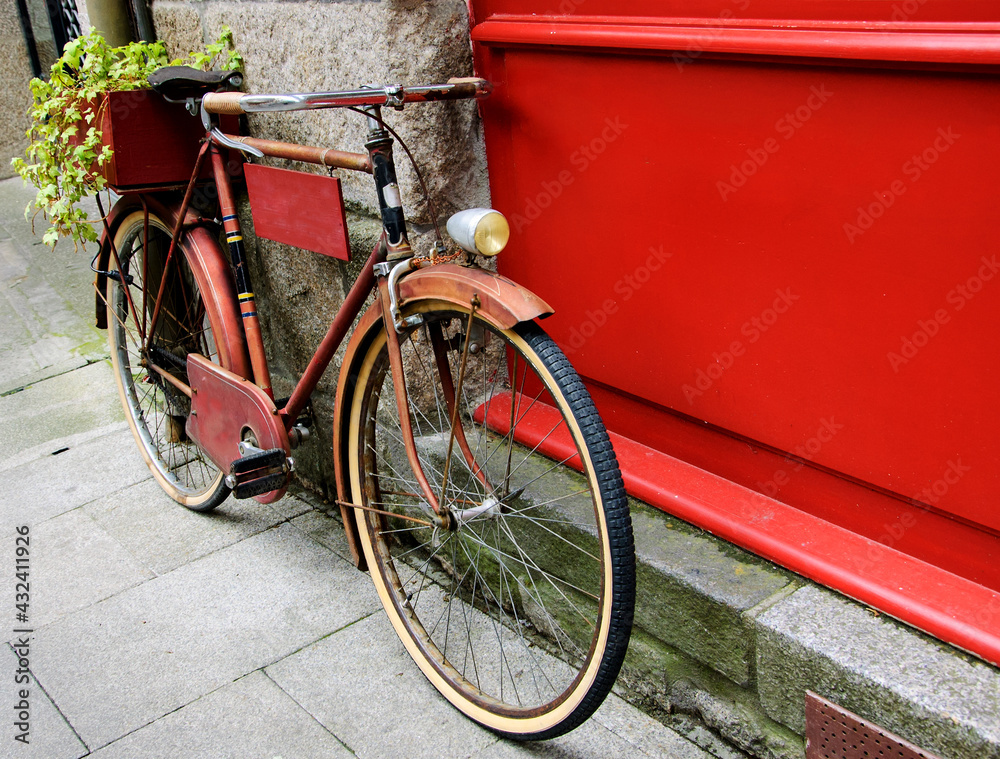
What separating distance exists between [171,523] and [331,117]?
1617 millimetres

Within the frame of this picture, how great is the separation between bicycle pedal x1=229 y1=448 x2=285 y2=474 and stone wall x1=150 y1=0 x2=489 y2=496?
49 centimetres

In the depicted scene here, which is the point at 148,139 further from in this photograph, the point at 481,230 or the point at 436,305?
the point at 481,230

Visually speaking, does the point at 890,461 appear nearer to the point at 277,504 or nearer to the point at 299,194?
the point at 299,194

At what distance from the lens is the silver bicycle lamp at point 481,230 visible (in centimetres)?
198

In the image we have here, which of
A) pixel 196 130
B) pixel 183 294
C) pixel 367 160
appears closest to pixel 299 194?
pixel 367 160

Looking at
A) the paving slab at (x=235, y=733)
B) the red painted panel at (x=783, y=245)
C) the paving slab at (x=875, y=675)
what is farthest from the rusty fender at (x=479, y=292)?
the paving slab at (x=235, y=733)

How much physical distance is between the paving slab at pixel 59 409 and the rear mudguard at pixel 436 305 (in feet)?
7.03

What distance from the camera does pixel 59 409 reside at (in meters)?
4.50

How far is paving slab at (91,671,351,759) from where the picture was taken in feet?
7.80

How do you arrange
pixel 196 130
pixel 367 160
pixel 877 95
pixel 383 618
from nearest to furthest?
1. pixel 877 95
2. pixel 367 160
3. pixel 383 618
4. pixel 196 130

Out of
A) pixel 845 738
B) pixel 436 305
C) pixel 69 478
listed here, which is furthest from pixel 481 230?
pixel 69 478

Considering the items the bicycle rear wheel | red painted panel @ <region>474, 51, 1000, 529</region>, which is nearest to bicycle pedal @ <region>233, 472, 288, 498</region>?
the bicycle rear wheel

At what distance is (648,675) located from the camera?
241cm

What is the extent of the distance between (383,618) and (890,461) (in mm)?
1547
